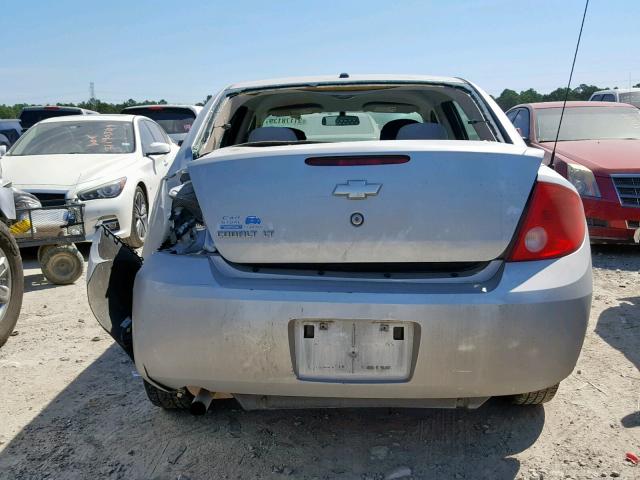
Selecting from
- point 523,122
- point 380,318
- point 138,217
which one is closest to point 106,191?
point 138,217

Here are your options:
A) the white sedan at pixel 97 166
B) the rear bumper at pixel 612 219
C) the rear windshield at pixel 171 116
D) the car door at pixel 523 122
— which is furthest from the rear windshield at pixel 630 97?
the white sedan at pixel 97 166

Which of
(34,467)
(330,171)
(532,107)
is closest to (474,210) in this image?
(330,171)

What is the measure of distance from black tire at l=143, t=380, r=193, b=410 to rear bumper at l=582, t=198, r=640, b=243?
4784 mm

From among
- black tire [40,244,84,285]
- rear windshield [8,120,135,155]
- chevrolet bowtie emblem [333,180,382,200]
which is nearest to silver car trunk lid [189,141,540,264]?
chevrolet bowtie emblem [333,180,382,200]

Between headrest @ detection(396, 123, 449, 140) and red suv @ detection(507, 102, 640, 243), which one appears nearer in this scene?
headrest @ detection(396, 123, 449, 140)

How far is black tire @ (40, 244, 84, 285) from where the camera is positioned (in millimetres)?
5402

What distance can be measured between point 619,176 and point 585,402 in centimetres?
393

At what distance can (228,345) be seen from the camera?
7.36 feet

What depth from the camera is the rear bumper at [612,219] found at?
6137 mm

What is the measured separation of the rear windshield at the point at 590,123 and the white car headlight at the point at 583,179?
1.33 metres

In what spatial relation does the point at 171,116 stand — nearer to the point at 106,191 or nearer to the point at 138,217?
the point at 138,217

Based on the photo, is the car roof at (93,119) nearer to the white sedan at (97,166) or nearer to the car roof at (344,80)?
the white sedan at (97,166)

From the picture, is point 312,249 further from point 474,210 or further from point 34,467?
point 34,467

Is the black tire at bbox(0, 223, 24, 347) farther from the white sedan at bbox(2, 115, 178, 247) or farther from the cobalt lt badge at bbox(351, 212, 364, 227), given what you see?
the cobalt lt badge at bbox(351, 212, 364, 227)
